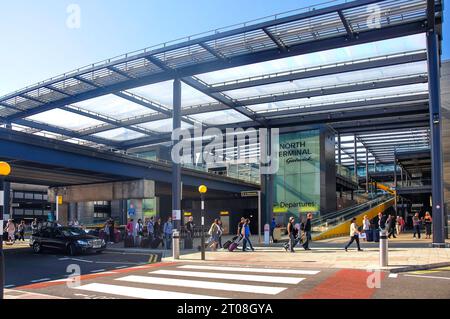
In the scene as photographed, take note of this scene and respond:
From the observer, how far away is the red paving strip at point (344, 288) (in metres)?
10.1

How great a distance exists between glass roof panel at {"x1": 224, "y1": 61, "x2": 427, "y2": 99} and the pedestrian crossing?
1563 cm

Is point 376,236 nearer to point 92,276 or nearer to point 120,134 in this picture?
point 92,276

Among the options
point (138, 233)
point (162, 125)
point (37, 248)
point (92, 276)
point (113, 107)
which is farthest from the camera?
point (162, 125)

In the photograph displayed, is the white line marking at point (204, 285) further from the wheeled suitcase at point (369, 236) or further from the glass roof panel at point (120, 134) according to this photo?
the glass roof panel at point (120, 134)

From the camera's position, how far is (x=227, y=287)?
11516 mm

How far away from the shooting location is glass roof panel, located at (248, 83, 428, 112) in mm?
30203

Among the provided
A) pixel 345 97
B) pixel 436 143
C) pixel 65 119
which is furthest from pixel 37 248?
pixel 345 97

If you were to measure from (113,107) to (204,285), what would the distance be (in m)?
24.1

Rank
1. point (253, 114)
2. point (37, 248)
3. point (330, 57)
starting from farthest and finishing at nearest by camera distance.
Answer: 1. point (253, 114)
2. point (330, 57)
3. point (37, 248)

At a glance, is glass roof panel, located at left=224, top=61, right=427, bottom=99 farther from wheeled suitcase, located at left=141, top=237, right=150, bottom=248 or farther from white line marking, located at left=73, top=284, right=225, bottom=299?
white line marking, located at left=73, top=284, right=225, bottom=299

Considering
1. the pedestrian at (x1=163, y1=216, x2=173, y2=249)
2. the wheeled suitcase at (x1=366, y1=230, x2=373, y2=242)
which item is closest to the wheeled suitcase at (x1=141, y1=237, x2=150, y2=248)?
the pedestrian at (x1=163, y1=216, x2=173, y2=249)

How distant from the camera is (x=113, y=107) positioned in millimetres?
33688
